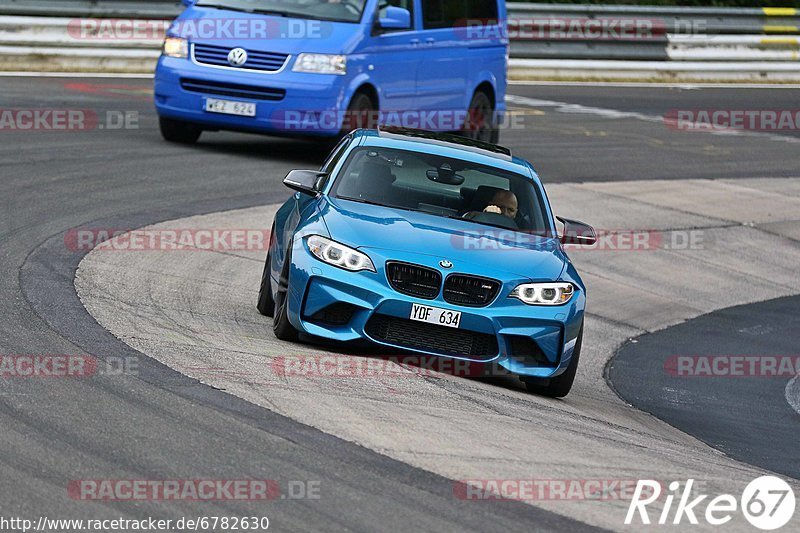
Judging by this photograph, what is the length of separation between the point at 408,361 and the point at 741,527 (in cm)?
309

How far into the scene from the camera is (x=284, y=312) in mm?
9055

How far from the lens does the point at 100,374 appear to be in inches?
298

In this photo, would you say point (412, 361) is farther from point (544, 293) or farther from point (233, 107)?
point (233, 107)

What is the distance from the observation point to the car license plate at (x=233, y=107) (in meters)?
16.1

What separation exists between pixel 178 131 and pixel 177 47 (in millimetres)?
1303

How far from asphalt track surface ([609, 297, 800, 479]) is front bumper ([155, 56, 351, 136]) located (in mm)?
4840

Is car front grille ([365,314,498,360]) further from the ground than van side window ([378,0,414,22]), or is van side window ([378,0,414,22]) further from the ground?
van side window ([378,0,414,22])
